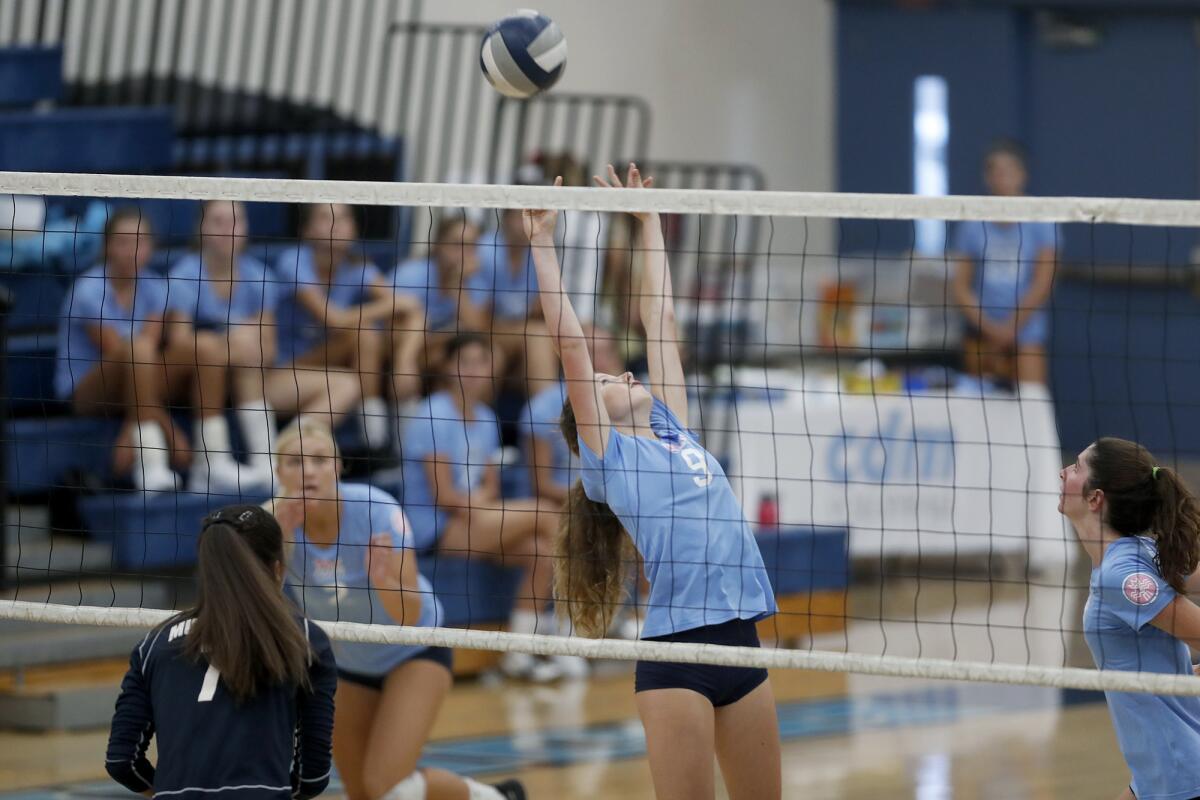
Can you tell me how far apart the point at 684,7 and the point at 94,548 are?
7.77m

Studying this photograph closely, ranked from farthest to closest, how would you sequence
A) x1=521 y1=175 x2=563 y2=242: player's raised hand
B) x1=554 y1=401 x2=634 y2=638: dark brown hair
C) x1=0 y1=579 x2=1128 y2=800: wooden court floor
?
x1=0 y1=579 x2=1128 y2=800: wooden court floor
x1=554 y1=401 x2=634 y2=638: dark brown hair
x1=521 y1=175 x2=563 y2=242: player's raised hand

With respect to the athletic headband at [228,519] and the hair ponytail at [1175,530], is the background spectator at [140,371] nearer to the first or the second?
the athletic headband at [228,519]

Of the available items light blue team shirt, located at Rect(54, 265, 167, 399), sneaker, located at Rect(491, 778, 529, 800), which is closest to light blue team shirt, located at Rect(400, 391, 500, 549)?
light blue team shirt, located at Rect(54, 265, 167, 399)

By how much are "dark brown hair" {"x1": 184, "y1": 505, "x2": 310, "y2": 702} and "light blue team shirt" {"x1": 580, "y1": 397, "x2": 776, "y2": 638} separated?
83cm

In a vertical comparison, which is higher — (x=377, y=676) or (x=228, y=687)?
(x=228, y=687)

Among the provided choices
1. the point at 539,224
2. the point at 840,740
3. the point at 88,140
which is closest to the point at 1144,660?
the point at 539,224

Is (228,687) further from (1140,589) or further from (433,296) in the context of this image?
(433,296)

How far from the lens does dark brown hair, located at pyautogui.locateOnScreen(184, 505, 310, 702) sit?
3.49 meters

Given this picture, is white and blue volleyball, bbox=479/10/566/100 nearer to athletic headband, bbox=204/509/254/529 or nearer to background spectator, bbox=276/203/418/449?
athletic headband, bbox=204/509/254/529

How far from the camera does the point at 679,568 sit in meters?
4.03

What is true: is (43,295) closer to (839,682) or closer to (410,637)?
(839,682)

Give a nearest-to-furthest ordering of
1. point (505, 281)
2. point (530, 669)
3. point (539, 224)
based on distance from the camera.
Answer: point (539, 224)
point (530, 669)
point (505, 281)

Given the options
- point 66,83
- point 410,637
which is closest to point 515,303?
point 66,83

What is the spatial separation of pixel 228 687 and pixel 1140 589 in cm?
188
